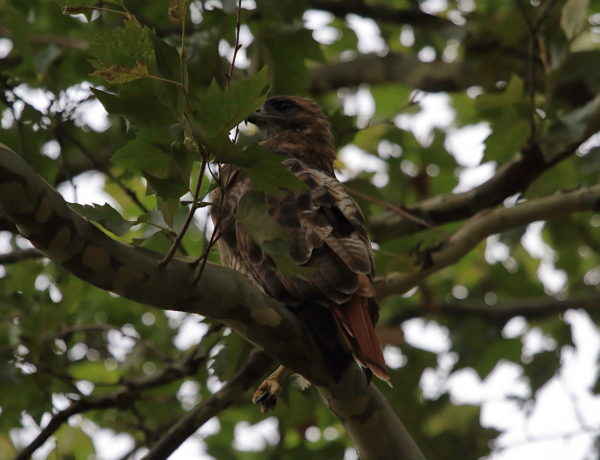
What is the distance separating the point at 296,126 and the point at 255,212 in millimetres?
2666

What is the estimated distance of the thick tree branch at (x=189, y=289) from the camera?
2.21 metres

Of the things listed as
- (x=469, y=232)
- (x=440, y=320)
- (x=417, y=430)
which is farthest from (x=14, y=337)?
(x=440, y=320)

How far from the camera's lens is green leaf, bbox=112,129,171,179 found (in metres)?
2.33

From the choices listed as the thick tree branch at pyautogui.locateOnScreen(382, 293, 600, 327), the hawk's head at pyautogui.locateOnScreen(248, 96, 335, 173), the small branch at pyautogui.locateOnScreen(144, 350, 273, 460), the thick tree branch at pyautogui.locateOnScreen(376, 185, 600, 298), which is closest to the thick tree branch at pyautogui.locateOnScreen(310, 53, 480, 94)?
the thick tree branch at pyautogui.locateOnScreen(382, 293, 600, 327)

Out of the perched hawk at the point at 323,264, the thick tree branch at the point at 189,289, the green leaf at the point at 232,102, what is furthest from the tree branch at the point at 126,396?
the green leaf at the point at 232,102

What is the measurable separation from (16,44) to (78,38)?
156 centimetres

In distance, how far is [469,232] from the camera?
13.8 ft

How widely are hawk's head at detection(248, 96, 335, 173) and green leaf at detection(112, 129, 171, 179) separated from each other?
2.28 m

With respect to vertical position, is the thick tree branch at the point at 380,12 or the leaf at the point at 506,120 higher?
the thick tree branch at the point at 380,12

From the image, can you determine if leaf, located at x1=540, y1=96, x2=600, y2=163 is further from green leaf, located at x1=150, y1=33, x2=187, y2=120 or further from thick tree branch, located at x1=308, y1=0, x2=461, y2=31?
green leaf, located at x1=150, y1=33, x2=187, y2=120

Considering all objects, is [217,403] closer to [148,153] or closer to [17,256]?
[17,256]

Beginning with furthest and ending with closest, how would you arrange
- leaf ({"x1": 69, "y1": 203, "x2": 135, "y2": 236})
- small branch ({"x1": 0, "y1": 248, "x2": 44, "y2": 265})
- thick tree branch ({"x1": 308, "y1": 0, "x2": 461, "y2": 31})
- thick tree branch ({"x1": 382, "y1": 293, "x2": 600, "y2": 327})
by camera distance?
thick tree branch ({"x1": 382, "y1": 293, "x2": 600, "y2": 327}) → thick tree branch ({"x1": 308, "y1": 0, "x2": 461, "y2": 31}) → small branch ({"x1": 0, "y1": 248, "x2": 44, "y2": 265}) → leaf ({"x1": 69, "y1": 203, "x2": 135, "y2": 236})

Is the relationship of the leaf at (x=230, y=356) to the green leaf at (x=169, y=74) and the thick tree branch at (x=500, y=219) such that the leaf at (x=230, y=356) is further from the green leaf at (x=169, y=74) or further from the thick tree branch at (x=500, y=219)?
the green leaf at (x=169, y=74)

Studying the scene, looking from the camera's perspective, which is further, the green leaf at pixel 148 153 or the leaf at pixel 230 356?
the leaf at pixel 230 356
